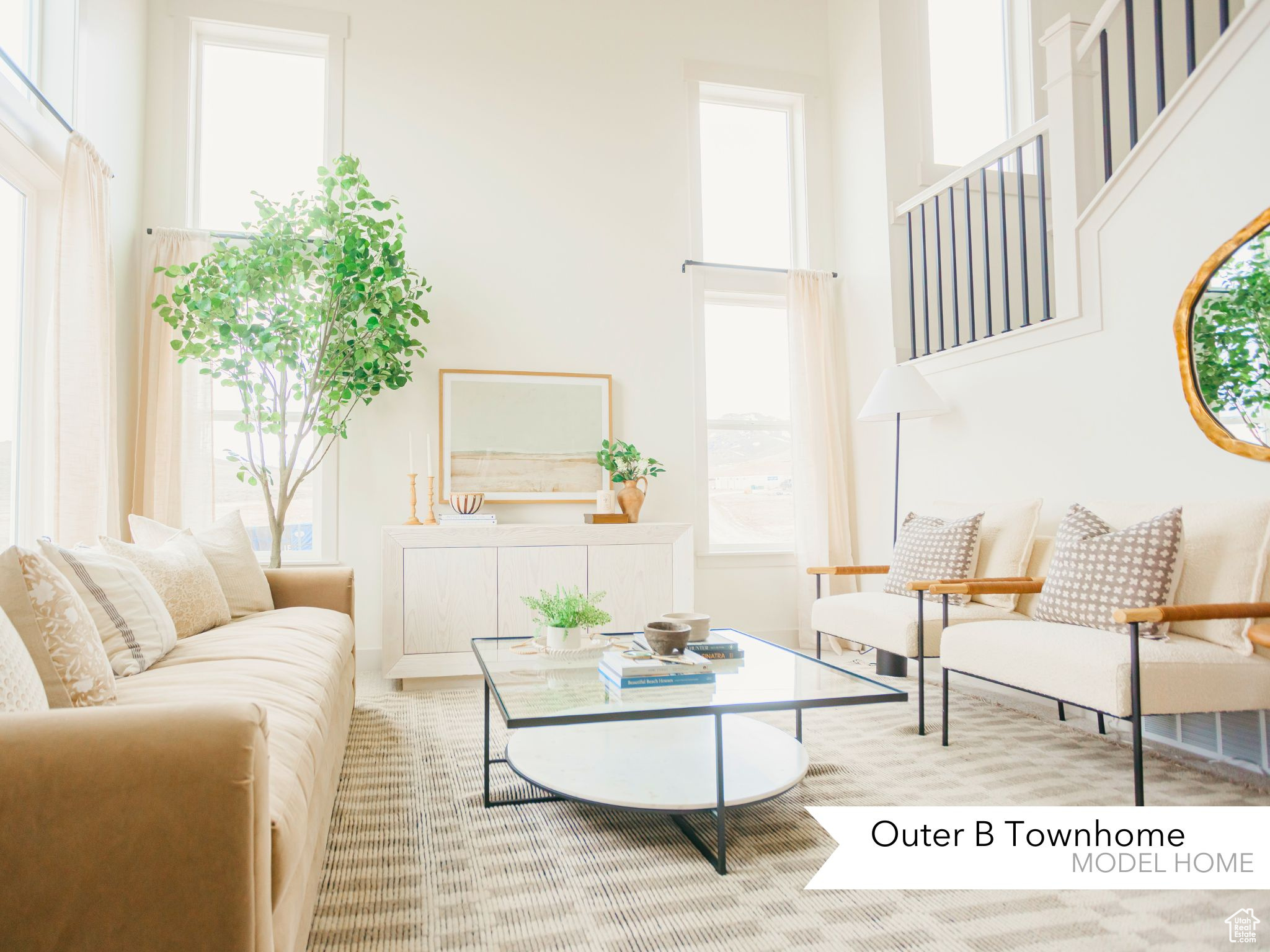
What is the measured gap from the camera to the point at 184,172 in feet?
13.6

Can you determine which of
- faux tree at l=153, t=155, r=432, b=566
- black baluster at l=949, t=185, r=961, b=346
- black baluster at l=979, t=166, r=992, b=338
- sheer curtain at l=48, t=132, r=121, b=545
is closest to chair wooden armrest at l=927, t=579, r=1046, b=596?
black baluster at l=979, t=166, r=992, b=338

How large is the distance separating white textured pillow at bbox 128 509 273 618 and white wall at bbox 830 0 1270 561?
325cm

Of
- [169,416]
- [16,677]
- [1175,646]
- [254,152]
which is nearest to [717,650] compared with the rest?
[1175,646]

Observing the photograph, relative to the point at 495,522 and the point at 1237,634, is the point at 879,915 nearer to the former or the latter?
the point at 1237,634

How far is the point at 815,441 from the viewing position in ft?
15.8

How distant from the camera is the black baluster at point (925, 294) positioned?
4.33m

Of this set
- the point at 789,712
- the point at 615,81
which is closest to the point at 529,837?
the point at 789,712

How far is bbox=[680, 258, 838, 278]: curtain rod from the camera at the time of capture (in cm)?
484

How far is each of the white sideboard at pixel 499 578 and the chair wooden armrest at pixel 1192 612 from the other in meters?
2.34

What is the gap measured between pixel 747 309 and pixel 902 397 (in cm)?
148

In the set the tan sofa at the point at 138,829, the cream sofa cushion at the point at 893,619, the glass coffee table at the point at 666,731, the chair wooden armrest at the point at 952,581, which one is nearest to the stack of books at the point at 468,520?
the glass coffee table at the point at 666,731

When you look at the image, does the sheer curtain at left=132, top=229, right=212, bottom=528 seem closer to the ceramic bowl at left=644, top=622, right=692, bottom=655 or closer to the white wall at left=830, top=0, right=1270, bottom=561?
the ceramic bowl at left=644, top=622, right=692, bottom=655

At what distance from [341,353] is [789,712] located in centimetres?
273

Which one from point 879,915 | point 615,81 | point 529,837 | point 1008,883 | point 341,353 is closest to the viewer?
point 879,915
